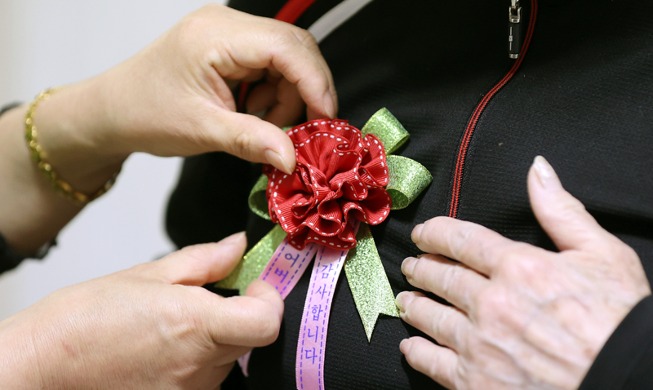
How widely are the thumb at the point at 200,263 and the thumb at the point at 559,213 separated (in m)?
0.29

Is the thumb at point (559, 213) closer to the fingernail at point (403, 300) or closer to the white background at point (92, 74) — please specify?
the fingernail at point (403, 300)

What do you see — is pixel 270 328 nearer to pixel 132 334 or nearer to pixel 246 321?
pixel 246 321

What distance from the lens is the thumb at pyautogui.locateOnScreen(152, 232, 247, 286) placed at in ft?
2.14

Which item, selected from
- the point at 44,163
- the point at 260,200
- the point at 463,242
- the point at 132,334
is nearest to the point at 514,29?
the point at 463,242

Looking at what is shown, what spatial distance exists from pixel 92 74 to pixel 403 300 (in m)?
1.09

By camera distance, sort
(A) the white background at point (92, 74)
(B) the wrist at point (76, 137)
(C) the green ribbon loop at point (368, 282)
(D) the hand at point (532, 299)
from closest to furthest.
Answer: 1. (D) the hand at point (532, 299)
2. (C) the green ribbon loop at point (368, 282)
3. (B) the wrist at point (76, 137)
4. (A) the white background at point (92, 74)

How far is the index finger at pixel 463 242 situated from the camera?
0.50 meters

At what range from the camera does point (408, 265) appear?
0.56 m

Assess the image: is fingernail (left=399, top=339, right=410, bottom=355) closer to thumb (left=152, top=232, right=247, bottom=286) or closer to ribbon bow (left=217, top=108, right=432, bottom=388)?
ribbon bow (left=217, top=108, right=432, bottom=388)

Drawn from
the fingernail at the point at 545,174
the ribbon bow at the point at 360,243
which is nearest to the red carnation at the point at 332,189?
the ribbon bow at the point at 360,243

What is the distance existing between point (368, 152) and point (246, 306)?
6.6 inches

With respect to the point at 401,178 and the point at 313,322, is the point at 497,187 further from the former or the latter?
the point at 313,322

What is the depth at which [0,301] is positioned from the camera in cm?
155

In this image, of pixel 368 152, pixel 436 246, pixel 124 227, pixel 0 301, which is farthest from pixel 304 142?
pixel 0 301
